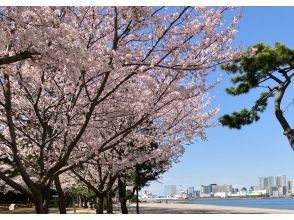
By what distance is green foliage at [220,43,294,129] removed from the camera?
268 inches

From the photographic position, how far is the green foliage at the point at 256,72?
22.3ft

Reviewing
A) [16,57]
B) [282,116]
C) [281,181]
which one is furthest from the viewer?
[281,181]

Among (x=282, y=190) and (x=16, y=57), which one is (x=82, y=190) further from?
(x=16, y=57)

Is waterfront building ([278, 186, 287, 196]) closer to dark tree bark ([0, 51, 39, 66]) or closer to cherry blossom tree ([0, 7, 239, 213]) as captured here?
cherry blossom tree ([0, 7, 239, 213])

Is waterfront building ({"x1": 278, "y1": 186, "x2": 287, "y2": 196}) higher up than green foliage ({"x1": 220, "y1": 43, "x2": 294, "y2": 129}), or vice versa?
green foliage ({"x1": 220, "y1": 43, "x2": 294, "y2": 129})

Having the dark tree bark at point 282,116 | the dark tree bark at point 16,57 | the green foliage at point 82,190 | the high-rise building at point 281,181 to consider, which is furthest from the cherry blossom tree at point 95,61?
the green foliage at point 82,190

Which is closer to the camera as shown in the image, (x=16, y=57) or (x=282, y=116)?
(x=16, y=57)

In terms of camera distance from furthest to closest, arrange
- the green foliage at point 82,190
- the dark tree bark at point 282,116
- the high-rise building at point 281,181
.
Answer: the green foliage at point 82,190, the high-rise building at point 281,181, the dark tree bark at point 282,116

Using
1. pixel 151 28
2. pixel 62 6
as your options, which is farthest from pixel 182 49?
pixel 62 6

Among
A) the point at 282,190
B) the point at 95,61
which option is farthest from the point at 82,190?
the point at 95,61

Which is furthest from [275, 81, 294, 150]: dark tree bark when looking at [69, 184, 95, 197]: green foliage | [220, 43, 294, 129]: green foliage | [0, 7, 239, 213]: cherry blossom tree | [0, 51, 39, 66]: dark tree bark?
[69, 184, 95, 197]: green foliage

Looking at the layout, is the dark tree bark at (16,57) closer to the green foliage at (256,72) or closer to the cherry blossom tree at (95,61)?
the cherry blossom tree at (95,61)

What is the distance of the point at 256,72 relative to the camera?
718 centimetres

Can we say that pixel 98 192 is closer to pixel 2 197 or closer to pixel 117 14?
pixel 117 14
